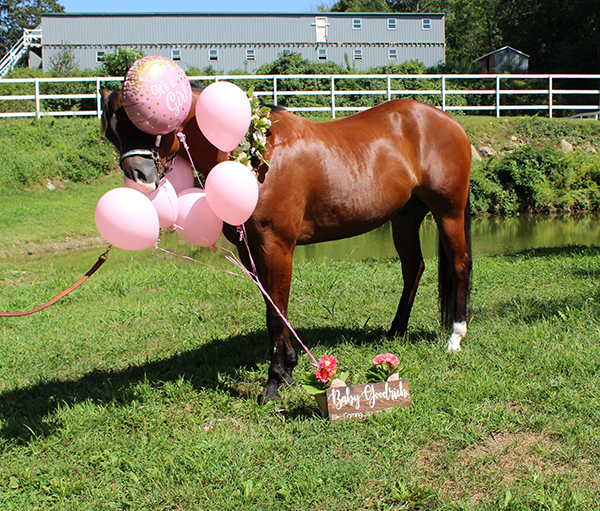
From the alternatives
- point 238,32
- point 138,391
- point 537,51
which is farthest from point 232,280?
point 537,51

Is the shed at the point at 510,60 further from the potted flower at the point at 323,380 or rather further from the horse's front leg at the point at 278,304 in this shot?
the potted flower at the point at 323,380

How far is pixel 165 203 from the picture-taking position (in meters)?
3.02

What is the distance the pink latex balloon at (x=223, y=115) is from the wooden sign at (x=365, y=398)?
1.63 metres

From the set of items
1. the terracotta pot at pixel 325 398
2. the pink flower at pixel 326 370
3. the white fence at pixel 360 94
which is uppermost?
the white fence at pixel 360 94

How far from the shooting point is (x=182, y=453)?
2777 mm

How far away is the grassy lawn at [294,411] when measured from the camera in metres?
2.43

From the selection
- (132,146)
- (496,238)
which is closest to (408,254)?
(132,146)

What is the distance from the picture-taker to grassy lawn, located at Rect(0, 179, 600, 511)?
2432 mm

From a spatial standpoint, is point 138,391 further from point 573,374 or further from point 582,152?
point 582,152

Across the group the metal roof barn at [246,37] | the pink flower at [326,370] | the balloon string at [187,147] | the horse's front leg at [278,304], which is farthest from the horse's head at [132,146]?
the metal roof barn at [246,37]

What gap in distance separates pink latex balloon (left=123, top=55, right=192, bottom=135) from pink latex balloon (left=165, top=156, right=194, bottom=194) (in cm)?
40

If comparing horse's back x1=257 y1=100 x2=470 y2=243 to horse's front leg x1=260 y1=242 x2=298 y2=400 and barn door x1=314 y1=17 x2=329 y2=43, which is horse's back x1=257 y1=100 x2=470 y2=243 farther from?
barn door x1=314 y1=17 x2=329 y2=43

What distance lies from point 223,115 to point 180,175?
588mm

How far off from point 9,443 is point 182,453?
1123 millimetres
